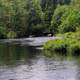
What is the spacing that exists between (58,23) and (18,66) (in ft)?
233

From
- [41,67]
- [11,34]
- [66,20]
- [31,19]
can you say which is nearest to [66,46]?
[41,67]

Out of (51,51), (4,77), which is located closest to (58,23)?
(51,51)

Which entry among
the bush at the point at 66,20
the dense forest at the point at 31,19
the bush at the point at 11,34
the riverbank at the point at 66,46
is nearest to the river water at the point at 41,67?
the riverbank at the point at 66,46

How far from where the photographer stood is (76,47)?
48.9m

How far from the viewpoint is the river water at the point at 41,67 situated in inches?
1308

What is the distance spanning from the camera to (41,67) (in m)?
39.2

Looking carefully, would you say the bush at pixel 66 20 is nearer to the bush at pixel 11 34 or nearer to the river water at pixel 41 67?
the bush at pixel 11 34

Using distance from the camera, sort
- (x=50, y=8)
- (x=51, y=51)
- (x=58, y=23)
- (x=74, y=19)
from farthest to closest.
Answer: (x=50, y=8)
(x=58, y=23)
(x=74, y=19)
(x=51, y=51)

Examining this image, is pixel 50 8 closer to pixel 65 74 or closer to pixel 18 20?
pixel 18 20

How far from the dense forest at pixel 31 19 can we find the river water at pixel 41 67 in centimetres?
4987

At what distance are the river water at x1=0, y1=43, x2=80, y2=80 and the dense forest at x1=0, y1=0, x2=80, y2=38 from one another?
49.9m

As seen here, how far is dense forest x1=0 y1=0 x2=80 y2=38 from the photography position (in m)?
99.1

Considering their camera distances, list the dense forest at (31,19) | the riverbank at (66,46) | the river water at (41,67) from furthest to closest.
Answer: the dense forest at (31,19) → the riverbank at (66,46) → the river water at (41,67)

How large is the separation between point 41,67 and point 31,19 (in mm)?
79345
